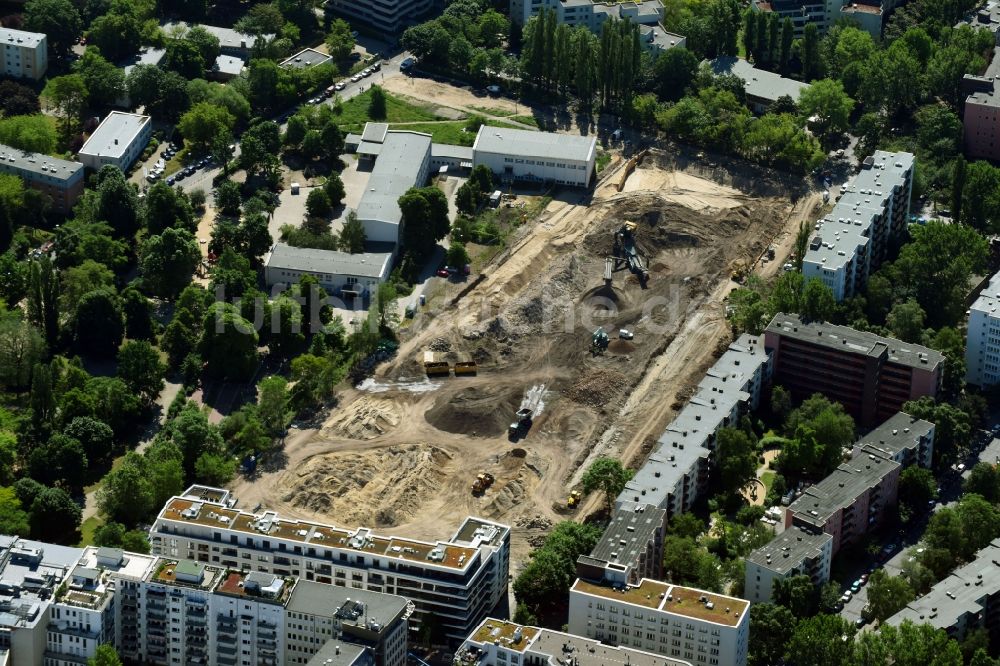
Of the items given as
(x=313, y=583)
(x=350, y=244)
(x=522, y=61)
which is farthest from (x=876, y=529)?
(x=522, y=61)

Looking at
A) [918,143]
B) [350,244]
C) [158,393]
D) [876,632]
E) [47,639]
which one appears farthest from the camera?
[918,143]

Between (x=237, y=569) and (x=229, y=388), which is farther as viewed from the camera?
(x=229, y=388)

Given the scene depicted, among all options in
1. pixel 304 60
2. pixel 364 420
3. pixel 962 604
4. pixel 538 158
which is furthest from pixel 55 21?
pixel 962 604

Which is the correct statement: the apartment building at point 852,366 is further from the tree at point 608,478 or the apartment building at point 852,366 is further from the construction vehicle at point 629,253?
the tree at point 608,478

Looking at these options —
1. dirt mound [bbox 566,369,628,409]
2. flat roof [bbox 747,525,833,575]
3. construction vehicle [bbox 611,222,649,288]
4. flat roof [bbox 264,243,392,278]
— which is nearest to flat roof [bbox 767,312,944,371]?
dirt mound [bbox 566,369,628,409]

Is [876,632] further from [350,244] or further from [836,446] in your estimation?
[350,244]
